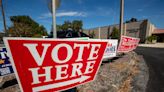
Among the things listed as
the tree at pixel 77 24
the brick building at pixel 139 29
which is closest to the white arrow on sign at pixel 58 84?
the brick building at pixel 139 29

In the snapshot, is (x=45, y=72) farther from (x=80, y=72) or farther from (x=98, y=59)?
(x=98, y=59)

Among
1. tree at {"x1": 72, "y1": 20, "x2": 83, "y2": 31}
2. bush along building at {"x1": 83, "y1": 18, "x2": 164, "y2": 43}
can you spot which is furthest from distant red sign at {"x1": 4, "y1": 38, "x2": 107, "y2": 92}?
tree at {"x1": 72, "y1": 20, "x2": 83, "y2": 31}

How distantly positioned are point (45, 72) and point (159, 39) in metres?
41.5

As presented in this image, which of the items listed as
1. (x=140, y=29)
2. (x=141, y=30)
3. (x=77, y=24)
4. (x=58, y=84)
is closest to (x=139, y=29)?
(x=140, y=29)

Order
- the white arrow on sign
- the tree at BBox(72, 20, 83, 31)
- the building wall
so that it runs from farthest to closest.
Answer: the tree at BBox(72, 20, 83, 31)
the building wall
the white arrow on sign

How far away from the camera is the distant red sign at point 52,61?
1.20 m

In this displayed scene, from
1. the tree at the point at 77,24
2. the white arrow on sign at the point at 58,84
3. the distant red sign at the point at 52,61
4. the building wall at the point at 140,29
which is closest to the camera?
the distant red sign at the point at 52,61

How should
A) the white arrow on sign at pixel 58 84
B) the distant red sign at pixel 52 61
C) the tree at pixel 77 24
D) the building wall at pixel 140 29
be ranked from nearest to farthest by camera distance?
the distant red sign at pixel 52 61
the white arrow on sign at pixel 58 84
the building wall at pixel 140 29
the tree at pixel 77 24

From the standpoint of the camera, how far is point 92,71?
1.85 m

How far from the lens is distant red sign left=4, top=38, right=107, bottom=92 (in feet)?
3.92

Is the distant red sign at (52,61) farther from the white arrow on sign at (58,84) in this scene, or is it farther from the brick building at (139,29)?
the brick building at (139,29)

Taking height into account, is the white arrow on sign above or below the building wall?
below

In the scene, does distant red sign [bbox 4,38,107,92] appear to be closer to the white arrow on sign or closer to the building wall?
the white arrow on sign

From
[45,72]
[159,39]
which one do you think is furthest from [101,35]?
[45,72]
